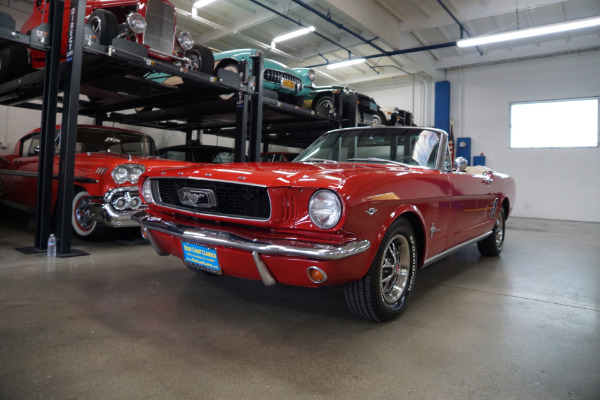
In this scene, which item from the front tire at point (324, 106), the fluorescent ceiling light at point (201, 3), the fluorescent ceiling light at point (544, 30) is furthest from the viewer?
the fluorescent ceiling light at point (201, 3)

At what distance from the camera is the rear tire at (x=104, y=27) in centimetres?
387

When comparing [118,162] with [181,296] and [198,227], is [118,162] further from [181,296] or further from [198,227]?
[198,227]

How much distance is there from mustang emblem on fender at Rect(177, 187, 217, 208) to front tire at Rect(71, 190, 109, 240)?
2.35 m

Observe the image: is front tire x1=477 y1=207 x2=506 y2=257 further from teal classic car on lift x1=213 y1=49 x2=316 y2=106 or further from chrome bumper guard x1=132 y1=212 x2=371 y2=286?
teal classic car on lift x1=213 y1=49 x2=316 y2=106

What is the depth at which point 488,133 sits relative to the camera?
42.1ft

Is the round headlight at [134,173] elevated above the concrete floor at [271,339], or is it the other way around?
the round headlight at [134,173]

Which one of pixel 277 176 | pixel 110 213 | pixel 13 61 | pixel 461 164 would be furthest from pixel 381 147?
pixel 13 61

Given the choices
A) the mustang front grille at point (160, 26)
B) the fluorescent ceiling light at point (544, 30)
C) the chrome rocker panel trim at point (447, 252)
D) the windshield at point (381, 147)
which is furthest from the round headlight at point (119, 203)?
the fluorescent ceiling light at point (544, 30)

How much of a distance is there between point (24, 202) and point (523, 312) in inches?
227

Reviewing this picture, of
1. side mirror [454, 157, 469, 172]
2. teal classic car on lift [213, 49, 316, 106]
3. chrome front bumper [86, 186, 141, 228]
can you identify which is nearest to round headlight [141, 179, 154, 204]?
chrome front bumper [86, 186, 141, 228]

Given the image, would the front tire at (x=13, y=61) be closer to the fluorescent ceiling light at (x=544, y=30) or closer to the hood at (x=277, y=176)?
the hood at (x=277, y=176)

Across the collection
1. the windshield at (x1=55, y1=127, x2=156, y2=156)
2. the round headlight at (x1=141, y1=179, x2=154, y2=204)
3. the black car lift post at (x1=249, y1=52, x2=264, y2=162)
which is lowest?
the round headlight at (x1=141, y1=179, x2=154, y2=204)

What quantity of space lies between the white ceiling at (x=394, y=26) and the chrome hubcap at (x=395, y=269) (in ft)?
24.1

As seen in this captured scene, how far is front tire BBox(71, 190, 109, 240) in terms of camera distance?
4227 millimetres
